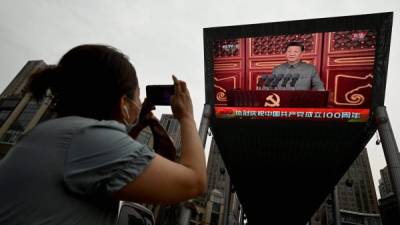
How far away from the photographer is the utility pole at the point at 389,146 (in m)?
7.38

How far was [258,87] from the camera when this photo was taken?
9680mm

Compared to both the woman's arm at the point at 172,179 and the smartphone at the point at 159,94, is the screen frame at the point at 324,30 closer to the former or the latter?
the smartphone at the point at 159,94

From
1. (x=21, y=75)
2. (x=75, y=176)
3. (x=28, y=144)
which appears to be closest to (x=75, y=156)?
(x=75, y=176)

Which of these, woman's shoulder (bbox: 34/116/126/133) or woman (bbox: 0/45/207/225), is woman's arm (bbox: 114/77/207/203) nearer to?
woman (bbox: 0/45/207/225)

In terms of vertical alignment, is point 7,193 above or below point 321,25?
below

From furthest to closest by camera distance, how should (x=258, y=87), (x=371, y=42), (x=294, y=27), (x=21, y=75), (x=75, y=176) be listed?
(x=21, y=75)
(x=258, y=87)
(x=294, y=27)
(x=371, y=42)
(x=75, y=176)

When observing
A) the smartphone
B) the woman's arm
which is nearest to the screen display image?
the smartphone

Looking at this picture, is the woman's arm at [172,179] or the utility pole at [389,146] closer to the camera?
the woman's arm at [172,179]

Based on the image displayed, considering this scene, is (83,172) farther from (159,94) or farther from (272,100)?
(272,100)

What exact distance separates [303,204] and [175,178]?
23924mm

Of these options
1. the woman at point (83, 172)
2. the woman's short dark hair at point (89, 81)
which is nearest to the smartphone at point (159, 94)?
the woman's short dark hair at point (89, 81)

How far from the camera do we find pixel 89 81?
1.03 meters

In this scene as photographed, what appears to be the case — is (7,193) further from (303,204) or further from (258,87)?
(303,204)

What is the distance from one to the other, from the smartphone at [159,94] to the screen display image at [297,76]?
27.8ft
